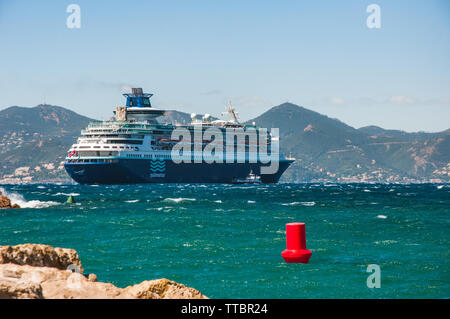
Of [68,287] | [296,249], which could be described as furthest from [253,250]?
[68,287]

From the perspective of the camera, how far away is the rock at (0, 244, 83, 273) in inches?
541

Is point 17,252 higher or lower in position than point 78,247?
higher

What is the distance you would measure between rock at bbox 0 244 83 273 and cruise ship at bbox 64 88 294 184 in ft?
324

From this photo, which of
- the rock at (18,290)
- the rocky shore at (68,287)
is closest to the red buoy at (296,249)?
the rocky shore at (68,287)

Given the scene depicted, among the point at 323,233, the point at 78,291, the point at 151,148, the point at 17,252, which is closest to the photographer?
the point at 78,291

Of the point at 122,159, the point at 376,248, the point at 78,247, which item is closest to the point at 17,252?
the point at 78,247

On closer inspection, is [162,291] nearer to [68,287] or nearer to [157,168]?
[68,287]

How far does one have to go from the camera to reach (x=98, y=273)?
17.6m

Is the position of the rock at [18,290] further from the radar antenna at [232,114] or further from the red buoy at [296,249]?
the radar antenna at [232,114]

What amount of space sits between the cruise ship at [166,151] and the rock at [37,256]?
324 ft

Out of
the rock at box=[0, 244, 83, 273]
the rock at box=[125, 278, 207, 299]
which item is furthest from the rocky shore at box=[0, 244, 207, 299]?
the rock at box=[0, 244, 83, 273]

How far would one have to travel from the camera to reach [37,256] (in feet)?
46.0
